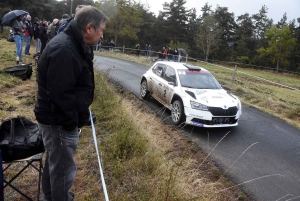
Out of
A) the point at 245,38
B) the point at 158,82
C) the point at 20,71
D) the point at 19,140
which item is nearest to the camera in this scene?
the point at 19,140

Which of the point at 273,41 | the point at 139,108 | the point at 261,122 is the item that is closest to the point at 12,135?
the point at 139,108

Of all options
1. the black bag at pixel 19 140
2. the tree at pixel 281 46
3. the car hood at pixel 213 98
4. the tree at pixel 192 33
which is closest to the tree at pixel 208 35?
the tree at pixel 192 33

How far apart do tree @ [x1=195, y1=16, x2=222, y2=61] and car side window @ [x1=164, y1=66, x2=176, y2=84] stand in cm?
4842

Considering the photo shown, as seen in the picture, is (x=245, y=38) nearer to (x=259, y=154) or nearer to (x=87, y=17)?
(x=259, y=154)

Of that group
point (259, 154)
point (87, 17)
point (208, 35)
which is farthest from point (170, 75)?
point (208, 35)

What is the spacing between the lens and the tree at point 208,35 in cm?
5500

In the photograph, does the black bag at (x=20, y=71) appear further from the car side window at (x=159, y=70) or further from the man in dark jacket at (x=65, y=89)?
the man in dark jacket at (x=65, y=89)

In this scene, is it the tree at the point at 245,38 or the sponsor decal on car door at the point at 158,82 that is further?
the tree at the point at 245,38

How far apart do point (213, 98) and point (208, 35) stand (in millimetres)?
51584

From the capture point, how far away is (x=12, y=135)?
105 inches

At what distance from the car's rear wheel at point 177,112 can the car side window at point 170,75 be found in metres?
0.90

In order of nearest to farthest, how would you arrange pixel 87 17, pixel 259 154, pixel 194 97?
pixel 87 17
pixel 259 154
pixel 194 97

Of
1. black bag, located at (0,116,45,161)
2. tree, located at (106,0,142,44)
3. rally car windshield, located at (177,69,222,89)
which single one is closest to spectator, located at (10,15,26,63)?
rally car windshield, located at (177,69,222,89)

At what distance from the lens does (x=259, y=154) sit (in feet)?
19.3
